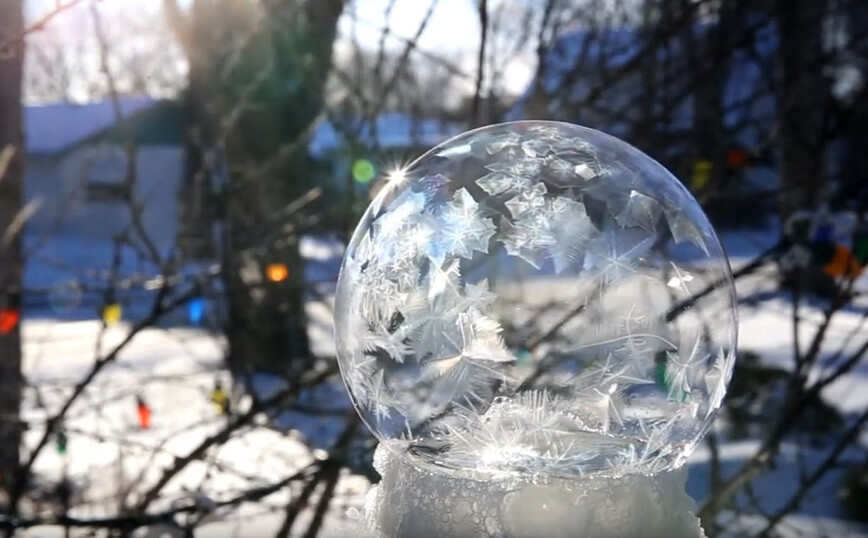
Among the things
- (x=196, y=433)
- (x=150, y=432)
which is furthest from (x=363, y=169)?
(x=196, y=433)

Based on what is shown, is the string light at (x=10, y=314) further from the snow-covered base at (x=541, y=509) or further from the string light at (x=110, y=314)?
the snow-covered base at (x=541, y=509)

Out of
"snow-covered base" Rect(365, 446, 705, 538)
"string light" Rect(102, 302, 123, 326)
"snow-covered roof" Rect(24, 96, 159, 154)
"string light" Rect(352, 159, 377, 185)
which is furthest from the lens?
"snow-covered roof" Rect(24, 96, 159, 154)

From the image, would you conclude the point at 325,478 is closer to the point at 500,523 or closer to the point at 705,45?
the point at 500,523

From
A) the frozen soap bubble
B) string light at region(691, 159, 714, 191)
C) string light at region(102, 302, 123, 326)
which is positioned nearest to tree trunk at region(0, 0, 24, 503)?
string light at region(102, 302, 123, 326)

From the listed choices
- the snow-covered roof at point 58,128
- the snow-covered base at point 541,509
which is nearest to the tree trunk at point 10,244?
the snow-covered base at point 541,509

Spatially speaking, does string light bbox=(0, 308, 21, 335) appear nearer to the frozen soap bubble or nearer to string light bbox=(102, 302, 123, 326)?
string light bbox=(102, 302, 123, 326)

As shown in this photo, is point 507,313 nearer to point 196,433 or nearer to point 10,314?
point 10,314
